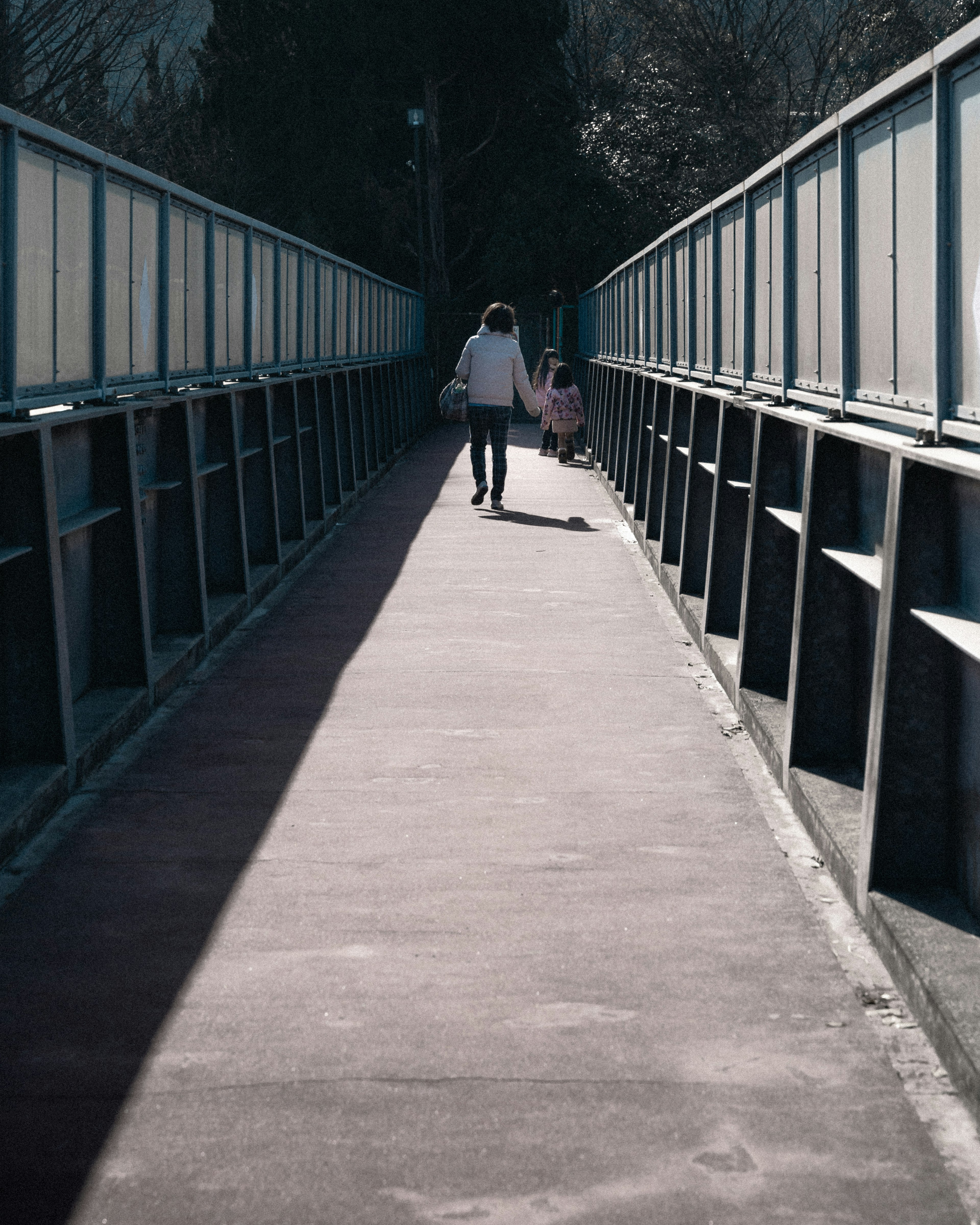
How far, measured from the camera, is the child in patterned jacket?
23953 millimetres

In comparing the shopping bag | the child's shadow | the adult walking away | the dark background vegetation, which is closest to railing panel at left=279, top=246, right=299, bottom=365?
the adult walking away

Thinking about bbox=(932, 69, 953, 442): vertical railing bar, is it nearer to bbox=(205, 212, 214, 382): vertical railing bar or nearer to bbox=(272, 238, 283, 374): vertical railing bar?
bbox=(205, 212, 214, 382): vertical railing bar

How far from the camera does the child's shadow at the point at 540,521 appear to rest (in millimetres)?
15656

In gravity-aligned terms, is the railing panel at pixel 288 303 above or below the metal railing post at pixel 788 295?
above

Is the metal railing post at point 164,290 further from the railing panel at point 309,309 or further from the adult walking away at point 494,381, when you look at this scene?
the adult walking away at point 494,381

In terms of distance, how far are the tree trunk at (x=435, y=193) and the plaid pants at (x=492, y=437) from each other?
32.2 metres

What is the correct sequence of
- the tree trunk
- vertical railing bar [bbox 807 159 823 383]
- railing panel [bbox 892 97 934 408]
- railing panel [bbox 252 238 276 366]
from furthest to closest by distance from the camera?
the tree trunk
railing panel [bbox 252 238 276 366]
vertical railing bar [bbox 807 159 823 383]
railing panel [bbox 892 97 934 408]

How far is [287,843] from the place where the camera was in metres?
5.50

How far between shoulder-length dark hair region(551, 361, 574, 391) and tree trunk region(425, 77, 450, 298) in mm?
25177

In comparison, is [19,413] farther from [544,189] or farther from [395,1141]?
[544,189]


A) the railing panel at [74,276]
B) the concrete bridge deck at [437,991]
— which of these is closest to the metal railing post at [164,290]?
the railing panel at [74,276]

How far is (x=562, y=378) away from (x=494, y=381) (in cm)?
733

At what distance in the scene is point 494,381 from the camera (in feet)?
54.5

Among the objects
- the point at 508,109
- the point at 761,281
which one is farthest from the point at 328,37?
the point at 761,281
